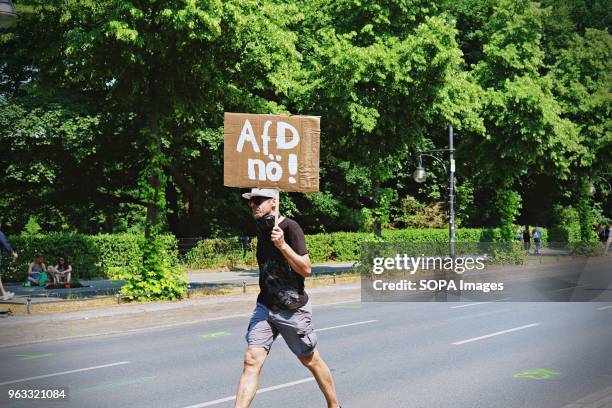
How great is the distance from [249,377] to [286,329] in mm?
527

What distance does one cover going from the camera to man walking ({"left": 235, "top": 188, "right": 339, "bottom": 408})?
649 centimetres

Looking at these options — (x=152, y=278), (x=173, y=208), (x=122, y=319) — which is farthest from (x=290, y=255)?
(x=173, y=208)

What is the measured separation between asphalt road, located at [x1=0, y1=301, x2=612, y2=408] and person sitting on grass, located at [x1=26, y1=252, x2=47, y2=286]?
37.6 feet

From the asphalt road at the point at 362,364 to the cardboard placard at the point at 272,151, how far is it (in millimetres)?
2317

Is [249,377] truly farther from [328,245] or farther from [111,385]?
[328,245]

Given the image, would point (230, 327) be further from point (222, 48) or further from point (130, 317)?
point (222, 48)

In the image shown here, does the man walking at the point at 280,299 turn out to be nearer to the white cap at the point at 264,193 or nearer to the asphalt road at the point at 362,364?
the white cap at the point at 264,193

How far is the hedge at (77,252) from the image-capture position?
27.6 m

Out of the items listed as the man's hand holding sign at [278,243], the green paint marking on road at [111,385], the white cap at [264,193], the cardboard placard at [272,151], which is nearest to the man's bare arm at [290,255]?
the man's hand holding sign at [278,243]

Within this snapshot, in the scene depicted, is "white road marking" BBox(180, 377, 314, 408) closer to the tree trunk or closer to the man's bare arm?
the man's bare arm

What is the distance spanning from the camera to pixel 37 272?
83.4 ft

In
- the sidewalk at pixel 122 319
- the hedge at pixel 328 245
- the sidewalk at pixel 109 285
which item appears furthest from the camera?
the hedge at pixel 328 245

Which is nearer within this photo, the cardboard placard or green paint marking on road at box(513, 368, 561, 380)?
the cardboard placard

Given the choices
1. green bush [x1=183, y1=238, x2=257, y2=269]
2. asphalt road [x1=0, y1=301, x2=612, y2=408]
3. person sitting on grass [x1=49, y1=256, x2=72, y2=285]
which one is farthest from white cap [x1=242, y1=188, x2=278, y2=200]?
green bush [x1=183, y1=238, x2=257, y2=269]
